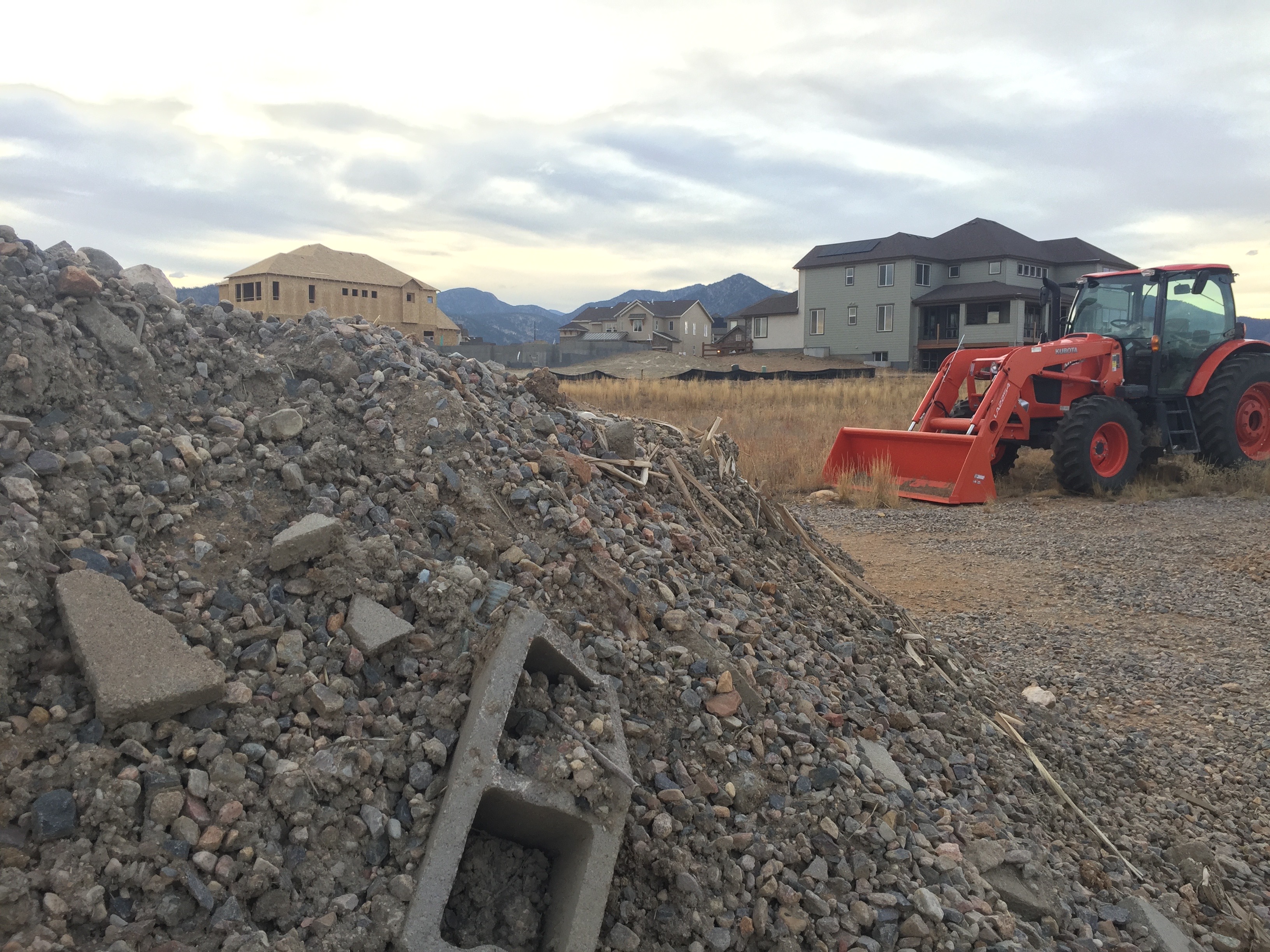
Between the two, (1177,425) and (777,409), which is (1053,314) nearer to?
(1177,425)

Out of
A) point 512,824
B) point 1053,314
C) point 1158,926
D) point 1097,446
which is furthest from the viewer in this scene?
point 1053,314

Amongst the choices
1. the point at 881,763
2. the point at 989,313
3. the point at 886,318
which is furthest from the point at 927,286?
the point at 881,763

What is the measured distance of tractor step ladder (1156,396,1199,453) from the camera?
36.6 ft

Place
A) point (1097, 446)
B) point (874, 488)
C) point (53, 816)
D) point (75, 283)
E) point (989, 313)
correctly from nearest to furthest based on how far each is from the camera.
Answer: point (53, 816) < point (75, 283) < point (874, 488) < point (1097, 446) < point (989, 313)

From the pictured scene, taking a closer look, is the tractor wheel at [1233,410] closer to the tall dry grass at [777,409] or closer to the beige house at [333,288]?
the tall dry grass at [777,409]

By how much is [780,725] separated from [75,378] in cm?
264

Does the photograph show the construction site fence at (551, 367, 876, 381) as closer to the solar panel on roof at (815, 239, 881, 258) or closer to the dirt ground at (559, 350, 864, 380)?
the dirt ground at (559, 350, 864, 380)

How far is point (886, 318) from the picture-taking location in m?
41.8

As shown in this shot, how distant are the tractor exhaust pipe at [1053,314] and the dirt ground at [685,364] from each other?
22.3 metres

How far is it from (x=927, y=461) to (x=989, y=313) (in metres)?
31.5

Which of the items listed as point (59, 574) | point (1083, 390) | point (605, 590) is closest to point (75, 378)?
point (59, 574)

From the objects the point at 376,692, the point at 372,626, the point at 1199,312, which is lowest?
the point at 376,692

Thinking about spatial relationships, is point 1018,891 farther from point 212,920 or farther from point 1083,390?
point 1083,390

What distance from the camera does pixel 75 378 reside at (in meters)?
2.99
